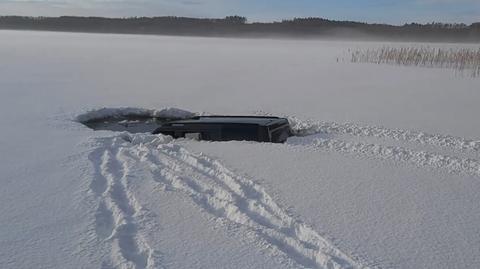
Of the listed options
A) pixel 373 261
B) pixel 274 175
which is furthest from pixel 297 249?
pixel 274 175

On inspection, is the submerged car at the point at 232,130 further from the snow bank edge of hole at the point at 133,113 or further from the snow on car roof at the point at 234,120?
the snow bank edge of hole at the point at 133,113

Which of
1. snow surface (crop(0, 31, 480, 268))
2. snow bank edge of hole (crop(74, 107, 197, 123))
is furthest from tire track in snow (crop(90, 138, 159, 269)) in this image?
snow bank edge of hole (crop(74, 107, 197, 123))

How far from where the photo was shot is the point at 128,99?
34.5ft

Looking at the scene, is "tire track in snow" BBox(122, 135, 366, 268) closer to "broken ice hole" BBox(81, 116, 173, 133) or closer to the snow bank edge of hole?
"broken ice hole" BBox(81, 116, 173, 133)

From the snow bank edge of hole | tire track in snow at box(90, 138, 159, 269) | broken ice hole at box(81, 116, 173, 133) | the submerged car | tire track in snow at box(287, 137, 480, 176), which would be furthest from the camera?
the snow bank edge of hole

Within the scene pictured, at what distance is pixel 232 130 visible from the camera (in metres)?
6.43

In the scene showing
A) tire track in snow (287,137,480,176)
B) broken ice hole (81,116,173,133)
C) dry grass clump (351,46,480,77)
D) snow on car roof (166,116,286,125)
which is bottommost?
broken ice hole (81,116,173,133)

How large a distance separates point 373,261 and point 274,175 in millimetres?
1930

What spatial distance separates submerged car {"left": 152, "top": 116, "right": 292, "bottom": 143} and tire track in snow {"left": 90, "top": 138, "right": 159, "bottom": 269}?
3.76 ft

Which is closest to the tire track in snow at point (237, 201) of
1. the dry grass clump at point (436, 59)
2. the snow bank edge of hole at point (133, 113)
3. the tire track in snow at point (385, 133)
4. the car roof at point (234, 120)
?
the car roof at point (234, 120)

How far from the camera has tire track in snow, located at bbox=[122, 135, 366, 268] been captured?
321cm

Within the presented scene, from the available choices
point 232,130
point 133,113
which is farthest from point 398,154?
point 133,113

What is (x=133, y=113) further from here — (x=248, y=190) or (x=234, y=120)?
(x=248, y=190)

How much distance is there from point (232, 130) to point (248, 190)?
6.69 ft
